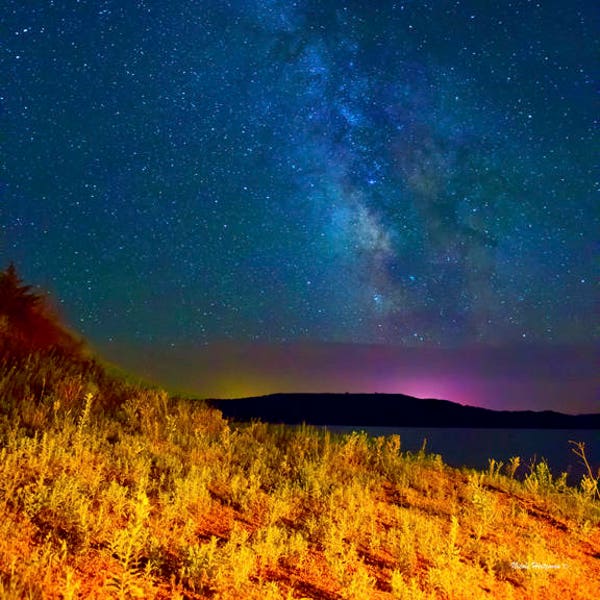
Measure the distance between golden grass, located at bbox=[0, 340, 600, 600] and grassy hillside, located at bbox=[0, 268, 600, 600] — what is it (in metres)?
0.02

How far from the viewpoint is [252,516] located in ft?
23.1

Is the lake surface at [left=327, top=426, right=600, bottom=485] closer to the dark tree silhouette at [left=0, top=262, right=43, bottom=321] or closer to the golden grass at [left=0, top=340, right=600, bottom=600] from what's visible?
the golden grass at [left=0, top=340, right=600, bottom=600]

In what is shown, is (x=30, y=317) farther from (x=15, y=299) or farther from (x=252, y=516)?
(x=252, y=516)

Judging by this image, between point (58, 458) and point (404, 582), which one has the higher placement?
point (58, 458)

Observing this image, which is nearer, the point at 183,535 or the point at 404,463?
the point at 183,535

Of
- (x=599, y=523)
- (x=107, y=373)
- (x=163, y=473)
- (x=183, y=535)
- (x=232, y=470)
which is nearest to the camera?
(x=183, y=535)

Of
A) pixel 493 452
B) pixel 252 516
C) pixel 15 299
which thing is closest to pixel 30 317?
pixel 15 299

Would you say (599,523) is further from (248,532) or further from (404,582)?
(248,532)

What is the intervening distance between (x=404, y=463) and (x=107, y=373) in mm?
7905

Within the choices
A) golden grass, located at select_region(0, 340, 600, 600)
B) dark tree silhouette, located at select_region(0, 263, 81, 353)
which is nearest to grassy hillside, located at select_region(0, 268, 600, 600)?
golden grass, located at select_region(0, 340, 600, 600)

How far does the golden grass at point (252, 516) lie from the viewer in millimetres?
5105

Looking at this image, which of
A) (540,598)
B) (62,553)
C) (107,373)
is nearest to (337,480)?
(540,598)

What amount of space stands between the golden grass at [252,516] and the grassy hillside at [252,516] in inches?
0.9

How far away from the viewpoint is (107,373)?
48.6ft
